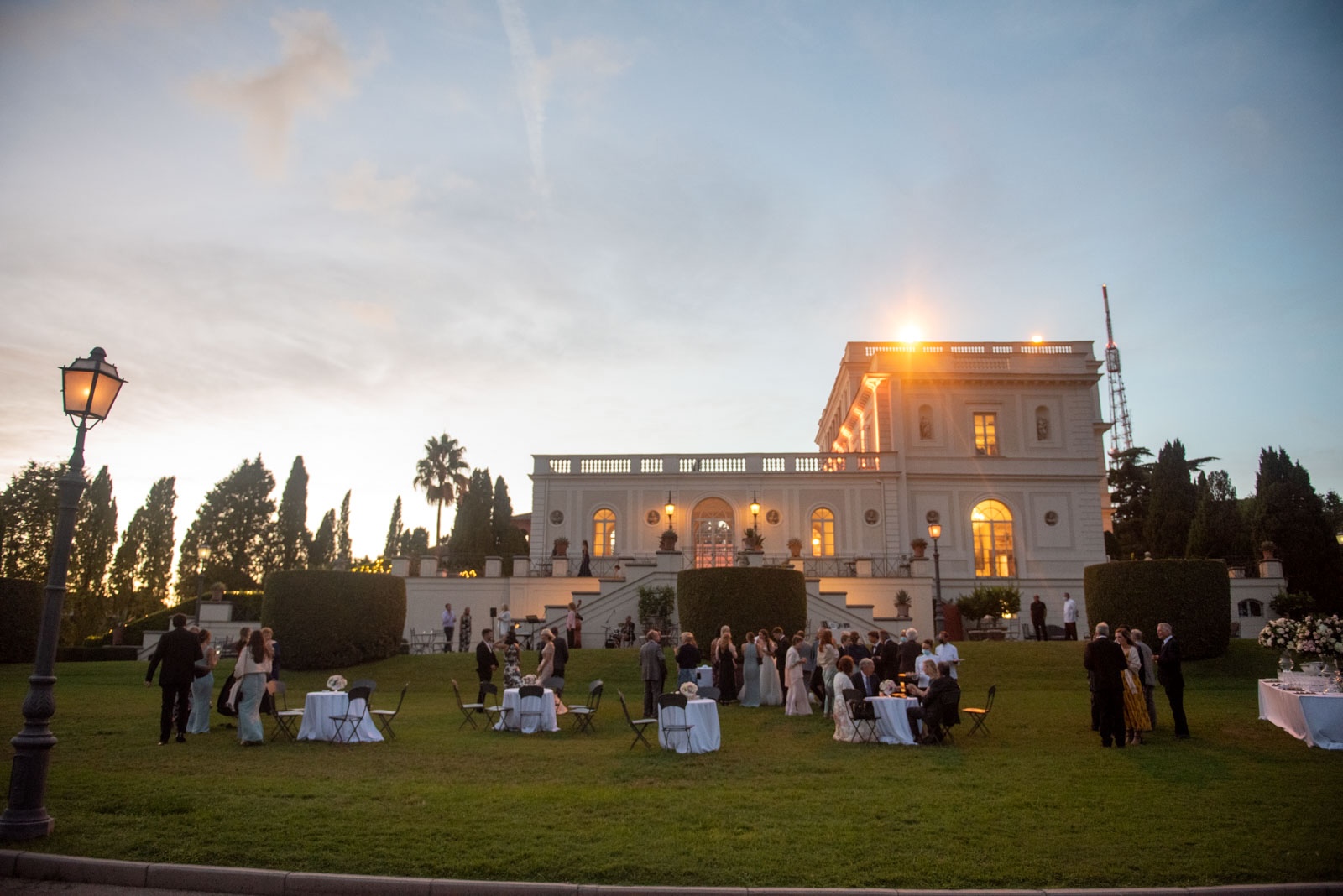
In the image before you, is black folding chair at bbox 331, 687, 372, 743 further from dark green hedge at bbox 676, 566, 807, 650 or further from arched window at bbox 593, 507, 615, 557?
arched window at bbox 593, 507, 615, 557

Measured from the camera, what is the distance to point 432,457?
53.7 m

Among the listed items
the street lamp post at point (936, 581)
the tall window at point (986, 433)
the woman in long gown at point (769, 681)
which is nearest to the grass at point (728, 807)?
the woman in long gown at point (769, 681)

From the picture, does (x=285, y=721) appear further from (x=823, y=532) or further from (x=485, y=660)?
(x=823, y=532)

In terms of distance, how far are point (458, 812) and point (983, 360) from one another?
3286 cm

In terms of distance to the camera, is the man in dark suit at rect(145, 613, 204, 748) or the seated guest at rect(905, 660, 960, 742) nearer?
the man in dark suit at rect(145, 613, 204, 748)

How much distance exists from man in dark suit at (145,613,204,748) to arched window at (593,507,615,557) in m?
21.2

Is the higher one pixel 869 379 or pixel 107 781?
pixel 869 379

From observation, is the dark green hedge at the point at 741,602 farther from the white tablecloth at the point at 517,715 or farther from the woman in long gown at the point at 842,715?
the white tablecloth at the point at 517,715

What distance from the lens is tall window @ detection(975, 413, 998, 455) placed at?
34.9m

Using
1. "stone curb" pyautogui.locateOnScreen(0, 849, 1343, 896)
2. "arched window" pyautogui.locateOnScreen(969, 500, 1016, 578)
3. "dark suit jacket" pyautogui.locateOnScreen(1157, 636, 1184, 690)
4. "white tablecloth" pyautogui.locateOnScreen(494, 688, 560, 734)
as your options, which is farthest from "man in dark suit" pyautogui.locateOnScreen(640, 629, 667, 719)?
"arched window" pyautogui.locateOnScreen(969, 500, 1016, 578)

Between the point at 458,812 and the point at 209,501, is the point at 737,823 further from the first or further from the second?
the point at 209,501

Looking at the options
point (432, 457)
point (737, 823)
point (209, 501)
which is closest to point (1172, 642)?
point (737, 823)

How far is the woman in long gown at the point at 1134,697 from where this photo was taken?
1170cm

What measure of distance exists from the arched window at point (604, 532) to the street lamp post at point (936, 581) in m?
11.9
